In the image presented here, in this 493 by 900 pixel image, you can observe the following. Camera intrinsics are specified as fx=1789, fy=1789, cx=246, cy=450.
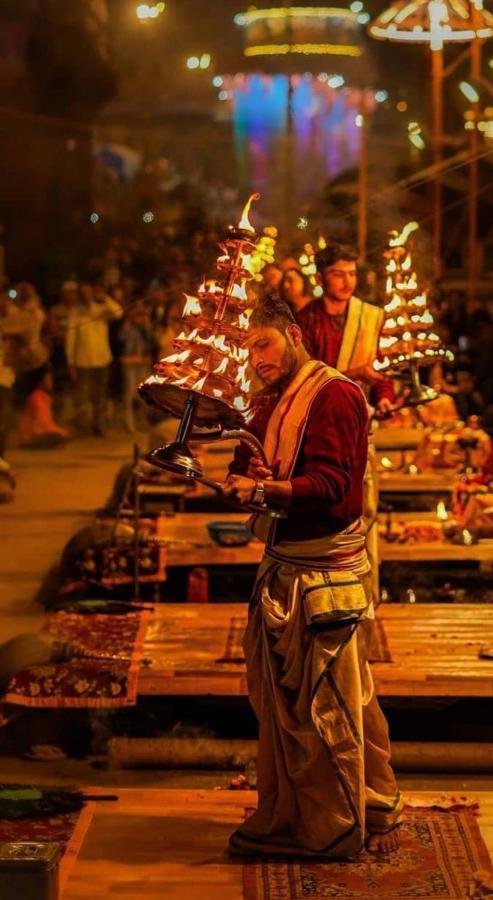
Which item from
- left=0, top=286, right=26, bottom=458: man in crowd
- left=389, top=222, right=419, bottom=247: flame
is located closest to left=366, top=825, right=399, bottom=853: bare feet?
left=389, top=222, right=419, bottom=247: flame

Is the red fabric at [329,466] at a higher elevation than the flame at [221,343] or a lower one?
lower

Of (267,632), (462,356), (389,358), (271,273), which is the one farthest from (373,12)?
(267,632)

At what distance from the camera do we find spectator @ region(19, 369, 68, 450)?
55.0 ft

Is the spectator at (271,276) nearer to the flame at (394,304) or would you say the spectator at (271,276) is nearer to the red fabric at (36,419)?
the flame at (394,304)

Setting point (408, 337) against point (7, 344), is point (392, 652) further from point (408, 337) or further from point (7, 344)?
point (7, 344)

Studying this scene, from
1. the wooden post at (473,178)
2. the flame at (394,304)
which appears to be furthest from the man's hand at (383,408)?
the wooden post at (473,178)

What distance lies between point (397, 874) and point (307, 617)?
899mm

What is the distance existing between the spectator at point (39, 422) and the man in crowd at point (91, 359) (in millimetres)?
676

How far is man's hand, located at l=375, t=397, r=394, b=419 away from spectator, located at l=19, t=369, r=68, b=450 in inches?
355

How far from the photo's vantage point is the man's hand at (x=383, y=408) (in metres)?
7.91

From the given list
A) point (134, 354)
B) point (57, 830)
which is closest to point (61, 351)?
point (134, 354)

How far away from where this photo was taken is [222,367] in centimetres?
572

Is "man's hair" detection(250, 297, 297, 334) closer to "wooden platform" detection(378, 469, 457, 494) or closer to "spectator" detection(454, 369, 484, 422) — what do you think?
"wooden platform" detection(378, 469, 457, 494)

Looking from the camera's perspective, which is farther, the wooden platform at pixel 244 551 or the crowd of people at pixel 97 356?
the crowd of people at pixel 97 356
